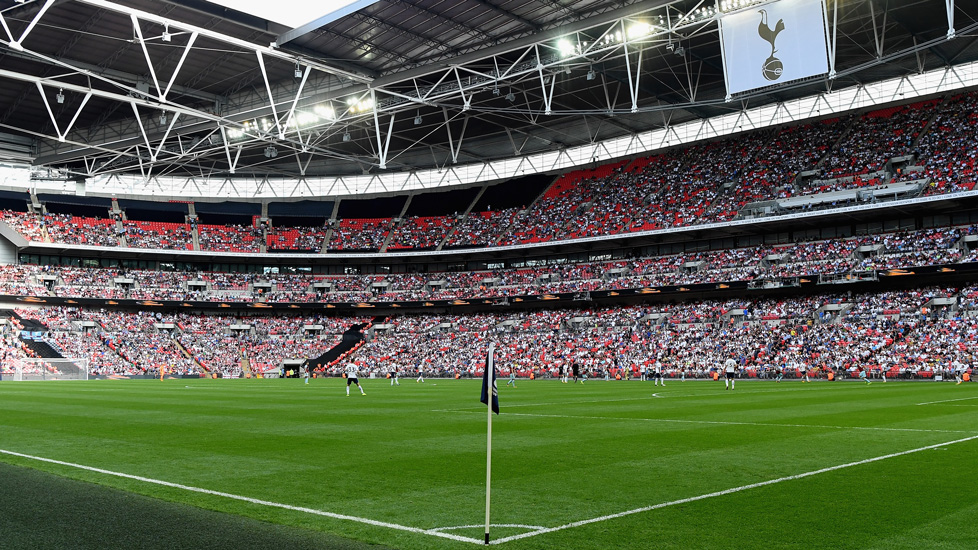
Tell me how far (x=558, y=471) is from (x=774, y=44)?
1124 inches

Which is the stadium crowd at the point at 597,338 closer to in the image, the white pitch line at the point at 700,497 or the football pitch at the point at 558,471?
the football pitch at the point at 558,471

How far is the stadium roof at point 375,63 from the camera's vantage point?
37875 millimetres

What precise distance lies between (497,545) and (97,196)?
3124 inches

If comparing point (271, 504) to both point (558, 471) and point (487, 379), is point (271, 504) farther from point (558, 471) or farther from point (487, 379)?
point (558, 471)

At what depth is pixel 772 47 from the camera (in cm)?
3391

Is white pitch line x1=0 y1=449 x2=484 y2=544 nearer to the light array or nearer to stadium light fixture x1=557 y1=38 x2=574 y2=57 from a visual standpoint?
the light array

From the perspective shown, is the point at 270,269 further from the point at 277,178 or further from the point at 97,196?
the point at 97,196

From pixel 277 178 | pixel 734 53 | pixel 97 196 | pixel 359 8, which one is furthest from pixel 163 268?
pixel 734 53

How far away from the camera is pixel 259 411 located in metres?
22.8

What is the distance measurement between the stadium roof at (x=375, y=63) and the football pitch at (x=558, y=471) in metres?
23.1

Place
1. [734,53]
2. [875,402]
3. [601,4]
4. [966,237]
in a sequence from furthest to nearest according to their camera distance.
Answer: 1. [966,237]
2. [601,4]
3. [734,53]
4. [875,402]

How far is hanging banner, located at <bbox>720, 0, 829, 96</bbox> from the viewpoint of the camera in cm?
3284

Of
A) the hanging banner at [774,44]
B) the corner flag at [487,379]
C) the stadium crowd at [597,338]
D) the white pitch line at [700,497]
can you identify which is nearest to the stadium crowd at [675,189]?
the stadium crowd at [597,338]

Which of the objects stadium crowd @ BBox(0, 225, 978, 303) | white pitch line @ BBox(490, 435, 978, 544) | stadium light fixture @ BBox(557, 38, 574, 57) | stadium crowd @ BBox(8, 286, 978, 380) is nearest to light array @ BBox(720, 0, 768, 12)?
stadium light fixture @ BBox(557, 38, 574, 57)
